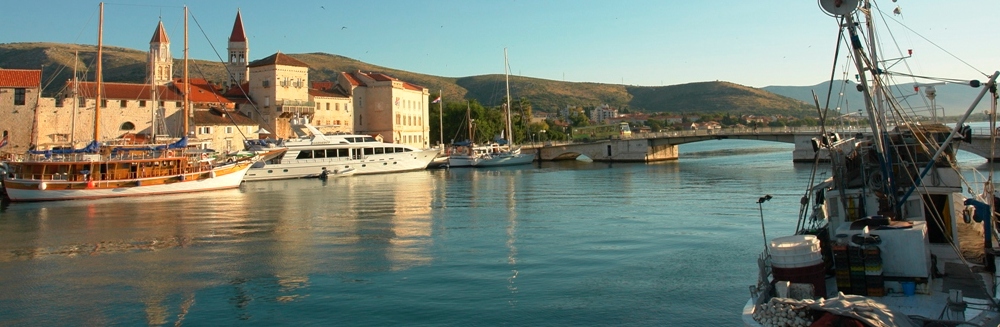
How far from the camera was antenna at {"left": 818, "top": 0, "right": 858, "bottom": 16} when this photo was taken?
12.6m

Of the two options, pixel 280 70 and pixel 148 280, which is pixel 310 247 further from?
pixel 280 70

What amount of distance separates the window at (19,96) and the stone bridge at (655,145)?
5051 cm

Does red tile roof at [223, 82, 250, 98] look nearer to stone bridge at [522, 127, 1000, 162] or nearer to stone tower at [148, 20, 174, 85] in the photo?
stone tower at [148, 20, 174, 85]

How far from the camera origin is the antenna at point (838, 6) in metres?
12.6

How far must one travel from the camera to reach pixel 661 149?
84.3 m

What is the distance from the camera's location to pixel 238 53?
8894 cm

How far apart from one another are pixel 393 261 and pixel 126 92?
57.2m

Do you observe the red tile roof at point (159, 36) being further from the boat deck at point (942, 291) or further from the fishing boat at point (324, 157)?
the boat deck at point (942, 291)

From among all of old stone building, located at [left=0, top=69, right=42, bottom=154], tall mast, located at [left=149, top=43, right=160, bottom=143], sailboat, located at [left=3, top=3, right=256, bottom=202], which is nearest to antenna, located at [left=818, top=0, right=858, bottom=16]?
sailboat, located at [left=3, top=3, right=256, bottom=202]

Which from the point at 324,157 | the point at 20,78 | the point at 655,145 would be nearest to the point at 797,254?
A: the point at 324,157

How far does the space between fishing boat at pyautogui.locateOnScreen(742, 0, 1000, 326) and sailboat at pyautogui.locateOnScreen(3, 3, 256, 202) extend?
4036cm

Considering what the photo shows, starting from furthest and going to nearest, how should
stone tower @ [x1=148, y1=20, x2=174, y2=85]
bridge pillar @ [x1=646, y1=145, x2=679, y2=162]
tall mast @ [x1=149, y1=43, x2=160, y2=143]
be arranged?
stone tower @ [x1=148, y1=20, x2=174, y2=85]
bridge pillar @ [x1=646, y1=145, x2=679, y2=162]
tall mast @ [x1=149, y1=43, x2=160, y2=143]

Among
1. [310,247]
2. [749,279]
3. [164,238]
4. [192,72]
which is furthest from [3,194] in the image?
[192,72]

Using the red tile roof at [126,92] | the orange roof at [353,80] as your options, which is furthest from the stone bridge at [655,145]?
the red tile roof at [126,92]
